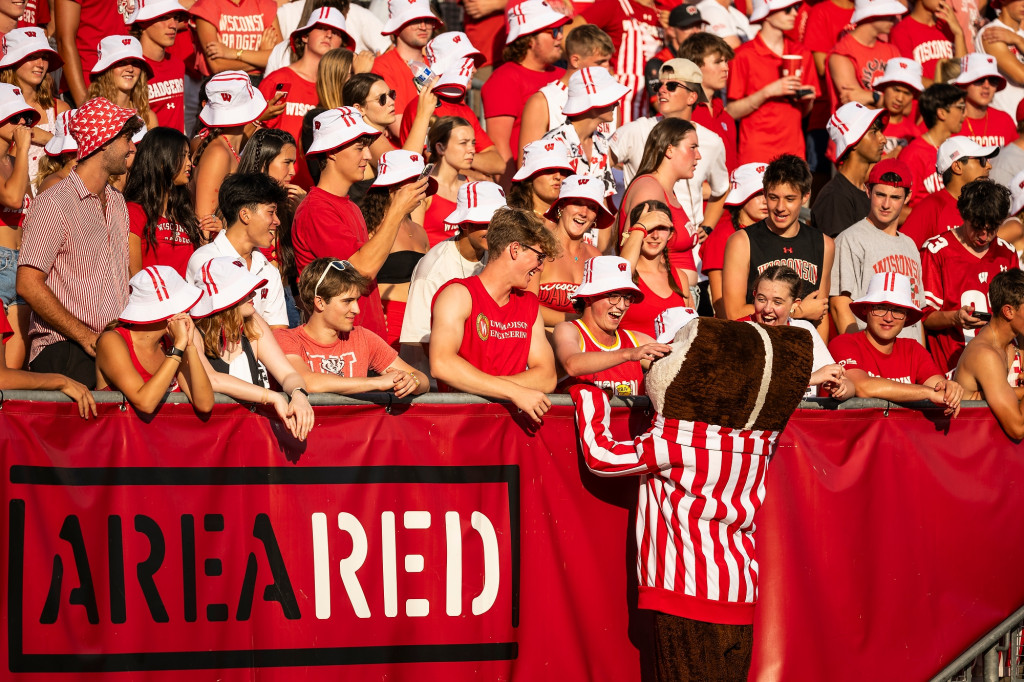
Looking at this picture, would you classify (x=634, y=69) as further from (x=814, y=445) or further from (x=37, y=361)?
(x=37, y=361)

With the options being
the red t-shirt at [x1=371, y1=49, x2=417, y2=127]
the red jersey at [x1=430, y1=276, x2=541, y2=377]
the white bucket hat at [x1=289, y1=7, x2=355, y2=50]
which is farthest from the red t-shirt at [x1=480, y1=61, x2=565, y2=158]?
the red jersey at [x1=430, y1=276, x2=541, y2=377]

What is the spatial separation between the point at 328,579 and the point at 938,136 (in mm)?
7748

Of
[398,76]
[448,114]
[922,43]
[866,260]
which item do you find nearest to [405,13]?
[398,76]

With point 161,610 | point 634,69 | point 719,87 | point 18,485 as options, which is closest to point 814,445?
point 161,610

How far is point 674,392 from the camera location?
5680 millimetres

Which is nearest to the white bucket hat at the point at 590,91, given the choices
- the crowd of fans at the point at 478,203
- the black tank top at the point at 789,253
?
the crowd of fans at the point at 478,203

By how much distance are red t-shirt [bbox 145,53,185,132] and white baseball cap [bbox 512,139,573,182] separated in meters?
2.97

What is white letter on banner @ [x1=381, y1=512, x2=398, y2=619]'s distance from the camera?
584cm

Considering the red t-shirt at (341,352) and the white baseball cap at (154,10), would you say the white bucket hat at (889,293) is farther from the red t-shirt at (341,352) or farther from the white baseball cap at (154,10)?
the white baseball cap at (154,10)

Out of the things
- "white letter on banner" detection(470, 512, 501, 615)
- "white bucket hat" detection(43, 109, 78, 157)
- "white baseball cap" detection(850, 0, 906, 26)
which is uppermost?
"white baseball cap" detection(850, 0, 906, 26)

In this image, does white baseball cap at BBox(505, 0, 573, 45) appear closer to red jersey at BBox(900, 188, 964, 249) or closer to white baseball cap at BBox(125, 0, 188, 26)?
white baseball cap at BBox(125, 0, 188, 26)

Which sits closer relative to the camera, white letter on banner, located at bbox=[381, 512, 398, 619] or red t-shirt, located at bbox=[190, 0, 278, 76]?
white letter on banner, located at bbox=[381, 512, 398, 619]

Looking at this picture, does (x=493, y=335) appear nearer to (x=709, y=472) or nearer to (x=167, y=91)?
(x=709, y=472)

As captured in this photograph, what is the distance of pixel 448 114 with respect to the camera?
32.1 ft
